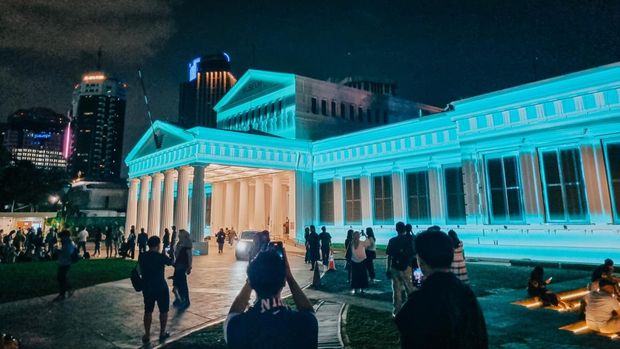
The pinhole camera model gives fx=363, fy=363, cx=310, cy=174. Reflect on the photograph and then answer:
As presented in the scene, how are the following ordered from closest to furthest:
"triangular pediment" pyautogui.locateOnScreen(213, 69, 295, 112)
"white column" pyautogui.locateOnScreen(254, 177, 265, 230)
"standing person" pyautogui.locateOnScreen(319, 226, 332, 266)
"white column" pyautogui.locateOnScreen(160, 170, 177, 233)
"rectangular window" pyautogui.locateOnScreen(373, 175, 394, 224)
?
1. "standing person" pyautogui.locateOnScreen(319, 226, 332, 266)
2. "rectangular window" pyautogui.locateOnScreen(373, 175, 394, 224)
3. "white column" pyautogui.locateOnScreen(160, 170, 177, 233)
4. "white column" pyautogui.locateOnScreen(254, 177, 265, 230)
5. "triangular pediment" pyautogui.locateOnScreen(213, 69, 295, 112)

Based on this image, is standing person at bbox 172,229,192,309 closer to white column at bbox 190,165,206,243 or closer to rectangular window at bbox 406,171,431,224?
white column at bbox 190,165,206,243

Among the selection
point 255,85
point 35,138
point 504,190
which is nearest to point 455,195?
point 504,190

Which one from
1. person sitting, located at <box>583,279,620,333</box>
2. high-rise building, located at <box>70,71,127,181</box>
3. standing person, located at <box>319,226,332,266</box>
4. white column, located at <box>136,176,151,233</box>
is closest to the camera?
person sitting, located at <box>583,279,620,333</box>

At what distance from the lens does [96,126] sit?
160250 millimetres

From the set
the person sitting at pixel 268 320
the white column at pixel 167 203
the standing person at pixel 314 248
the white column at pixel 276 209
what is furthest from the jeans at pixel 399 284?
the white column at pixel 167 203

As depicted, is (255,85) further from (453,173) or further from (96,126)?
(96,126)

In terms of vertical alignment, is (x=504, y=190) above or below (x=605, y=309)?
above

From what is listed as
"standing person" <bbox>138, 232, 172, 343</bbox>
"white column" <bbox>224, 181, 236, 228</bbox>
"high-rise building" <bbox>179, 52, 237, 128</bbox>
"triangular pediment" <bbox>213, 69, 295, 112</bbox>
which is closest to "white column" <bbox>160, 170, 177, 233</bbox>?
"white column" <bbox>224, 181, 236, 228</bbox>

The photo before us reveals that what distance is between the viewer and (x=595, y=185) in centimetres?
1705

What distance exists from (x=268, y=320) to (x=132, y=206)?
39609 mm

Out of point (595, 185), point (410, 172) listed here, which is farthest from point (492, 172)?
point (410, 172)

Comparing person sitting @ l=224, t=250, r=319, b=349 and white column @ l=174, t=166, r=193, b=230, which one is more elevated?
white column @ l=174, t=166, r=193, b=230

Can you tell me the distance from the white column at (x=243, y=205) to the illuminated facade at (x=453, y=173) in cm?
11

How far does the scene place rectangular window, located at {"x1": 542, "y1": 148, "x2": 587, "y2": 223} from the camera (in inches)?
688
